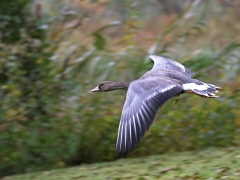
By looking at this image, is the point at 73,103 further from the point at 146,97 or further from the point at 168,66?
the point at 146,97

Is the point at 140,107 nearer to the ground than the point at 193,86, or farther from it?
nearer to the ground

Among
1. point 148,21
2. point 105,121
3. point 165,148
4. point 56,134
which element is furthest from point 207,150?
point 148,21

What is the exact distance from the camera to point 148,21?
617 inches

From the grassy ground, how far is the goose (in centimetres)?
89

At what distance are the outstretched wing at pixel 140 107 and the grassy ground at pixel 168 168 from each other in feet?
3.30

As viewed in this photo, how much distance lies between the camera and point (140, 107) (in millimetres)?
6359

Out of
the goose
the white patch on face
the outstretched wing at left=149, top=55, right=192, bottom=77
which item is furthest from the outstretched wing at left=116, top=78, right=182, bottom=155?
the outstretched wing at left=149, top=55, right=192, bottom=77

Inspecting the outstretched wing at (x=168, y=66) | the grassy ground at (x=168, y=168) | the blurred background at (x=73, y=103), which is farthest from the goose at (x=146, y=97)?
the blurred background at (x=73, y=103)

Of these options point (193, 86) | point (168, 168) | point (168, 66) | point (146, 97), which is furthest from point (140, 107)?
point (168, 66)

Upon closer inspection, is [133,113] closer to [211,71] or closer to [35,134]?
[35,134]

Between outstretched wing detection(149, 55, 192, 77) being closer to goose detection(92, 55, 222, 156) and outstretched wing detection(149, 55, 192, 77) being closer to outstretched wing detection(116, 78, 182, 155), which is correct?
goose detection(92, 55, 222, 156)

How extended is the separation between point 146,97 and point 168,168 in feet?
4.82

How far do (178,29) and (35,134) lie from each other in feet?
12.6

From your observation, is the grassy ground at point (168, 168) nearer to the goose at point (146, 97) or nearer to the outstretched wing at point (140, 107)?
the goose at point (146, 97)
